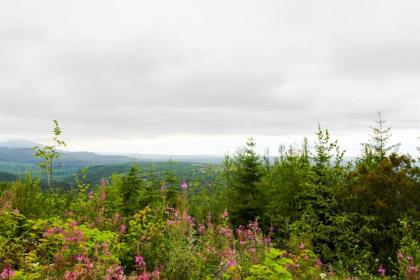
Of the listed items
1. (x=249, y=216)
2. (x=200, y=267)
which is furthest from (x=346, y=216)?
(x=200, y=267)

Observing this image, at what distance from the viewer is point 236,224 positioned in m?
10.3

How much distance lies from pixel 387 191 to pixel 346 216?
1.12 metres

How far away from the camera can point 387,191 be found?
7887mm

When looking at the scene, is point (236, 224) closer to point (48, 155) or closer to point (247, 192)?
point (247, 192)

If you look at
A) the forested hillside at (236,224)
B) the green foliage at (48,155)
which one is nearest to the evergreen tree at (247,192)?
the forested hillside at (236,224)

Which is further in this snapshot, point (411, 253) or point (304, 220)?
point (304, 220)

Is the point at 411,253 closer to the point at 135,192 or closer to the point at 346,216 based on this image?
the point at 346,216

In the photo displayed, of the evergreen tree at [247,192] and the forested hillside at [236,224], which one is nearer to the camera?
the forested hillside at [236,224]

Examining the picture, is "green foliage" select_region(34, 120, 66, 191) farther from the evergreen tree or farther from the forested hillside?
the evergreen tree

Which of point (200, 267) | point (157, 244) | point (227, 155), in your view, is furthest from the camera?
point (227, 155)

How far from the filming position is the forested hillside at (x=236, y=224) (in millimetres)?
4848

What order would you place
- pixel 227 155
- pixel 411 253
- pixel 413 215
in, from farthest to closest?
pixel 227 155
pixel 413 215
pixel 411 253

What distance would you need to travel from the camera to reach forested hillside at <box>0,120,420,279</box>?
4848mm

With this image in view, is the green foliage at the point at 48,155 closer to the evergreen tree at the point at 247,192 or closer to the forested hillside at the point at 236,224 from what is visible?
the forested hillside at the point at 236,224
